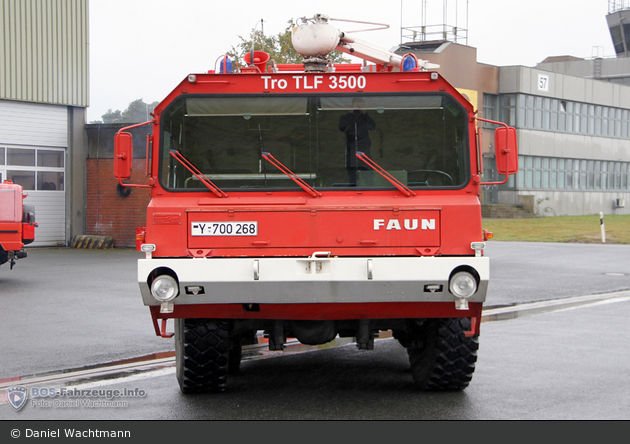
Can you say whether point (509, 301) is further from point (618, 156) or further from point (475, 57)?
point (618, 156)

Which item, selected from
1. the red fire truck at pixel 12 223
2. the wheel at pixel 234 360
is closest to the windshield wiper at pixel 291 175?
the wheel at pixel 234 360

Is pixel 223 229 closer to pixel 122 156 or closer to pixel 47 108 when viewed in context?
pixel 122 156

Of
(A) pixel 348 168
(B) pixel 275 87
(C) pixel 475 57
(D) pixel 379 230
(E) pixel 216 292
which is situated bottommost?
(E) pixel 216 292

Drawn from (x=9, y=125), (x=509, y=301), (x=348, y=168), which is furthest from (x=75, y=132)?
(x=348, y=168)

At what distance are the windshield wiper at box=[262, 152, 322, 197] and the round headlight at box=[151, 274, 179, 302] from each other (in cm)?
124

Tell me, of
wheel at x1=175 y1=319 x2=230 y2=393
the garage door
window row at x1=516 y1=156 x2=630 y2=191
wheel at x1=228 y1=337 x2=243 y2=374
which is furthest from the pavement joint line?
window row at x1=516 y1=156 x2=630 y2=191

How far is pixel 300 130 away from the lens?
6203 millimetres

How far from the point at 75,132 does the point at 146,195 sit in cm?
359

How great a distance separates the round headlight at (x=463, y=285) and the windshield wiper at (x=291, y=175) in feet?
→ 4.08

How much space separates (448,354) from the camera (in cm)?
632

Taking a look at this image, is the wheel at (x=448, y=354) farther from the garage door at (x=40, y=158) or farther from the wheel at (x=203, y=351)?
the garage door at (x=40, y=158)

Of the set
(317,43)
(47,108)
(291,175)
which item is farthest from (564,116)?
(291,175)

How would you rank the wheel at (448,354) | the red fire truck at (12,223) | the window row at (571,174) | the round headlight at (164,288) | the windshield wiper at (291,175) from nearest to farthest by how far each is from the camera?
the round headlight at (164,288)
the windshield wiper at (291,175)
the wheel at (448,354)
the red fire truck at (12,223)
the window row at (571,174)

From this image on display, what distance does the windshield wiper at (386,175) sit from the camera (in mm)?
6031
